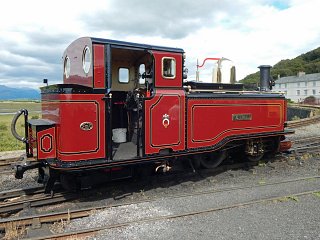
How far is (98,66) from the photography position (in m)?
5.24

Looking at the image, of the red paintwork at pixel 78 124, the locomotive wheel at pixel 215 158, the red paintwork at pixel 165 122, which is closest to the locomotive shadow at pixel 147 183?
the locomotive wheel at pixel 215 158

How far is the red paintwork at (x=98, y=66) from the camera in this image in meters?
5.19

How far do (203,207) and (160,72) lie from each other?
2670mm

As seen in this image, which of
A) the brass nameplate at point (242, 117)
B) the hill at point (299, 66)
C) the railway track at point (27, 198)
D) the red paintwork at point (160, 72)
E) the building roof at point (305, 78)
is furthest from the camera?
the hill at point (299, 66)

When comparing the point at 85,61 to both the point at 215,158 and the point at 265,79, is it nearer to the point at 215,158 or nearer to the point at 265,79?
the point at 215,158

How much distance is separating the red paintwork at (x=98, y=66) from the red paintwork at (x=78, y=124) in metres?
0.23

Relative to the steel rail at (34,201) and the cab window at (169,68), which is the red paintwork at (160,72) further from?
the steel rail at (34,201)

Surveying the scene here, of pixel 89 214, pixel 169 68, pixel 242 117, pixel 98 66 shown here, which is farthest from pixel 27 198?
pixel 242 117

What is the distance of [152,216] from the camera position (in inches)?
195

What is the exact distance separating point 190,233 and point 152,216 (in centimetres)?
84

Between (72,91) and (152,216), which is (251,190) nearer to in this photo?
(152,216)

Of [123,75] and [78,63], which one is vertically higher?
[78,63]

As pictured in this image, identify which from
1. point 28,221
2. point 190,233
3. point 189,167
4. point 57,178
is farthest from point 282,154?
point 28,221

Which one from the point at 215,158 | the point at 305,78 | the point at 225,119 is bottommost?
the point at 215,158
